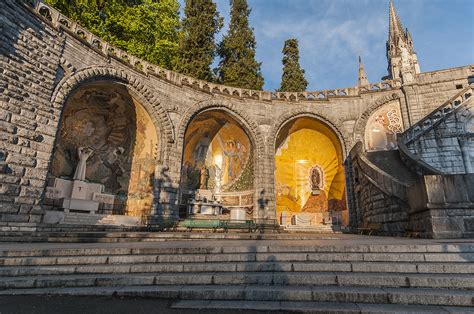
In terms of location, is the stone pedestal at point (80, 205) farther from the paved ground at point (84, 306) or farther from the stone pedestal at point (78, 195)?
the paved ground at point (84, 306)

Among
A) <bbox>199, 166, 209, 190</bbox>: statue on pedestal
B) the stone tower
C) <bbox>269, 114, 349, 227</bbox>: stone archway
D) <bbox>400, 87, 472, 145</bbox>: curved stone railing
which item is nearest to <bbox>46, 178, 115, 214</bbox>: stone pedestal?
<bbox>199, 166, 209, 190</bbox>: statue on pedestal

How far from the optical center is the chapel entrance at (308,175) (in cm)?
1797

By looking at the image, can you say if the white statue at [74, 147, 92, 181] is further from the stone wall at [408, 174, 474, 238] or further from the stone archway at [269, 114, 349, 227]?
the stone wall at [408, 174, 474, 238]

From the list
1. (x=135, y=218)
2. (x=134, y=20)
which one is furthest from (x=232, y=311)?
(x=134, y=20)

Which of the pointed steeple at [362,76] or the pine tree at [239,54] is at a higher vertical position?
the pointed steeple at [362,76]

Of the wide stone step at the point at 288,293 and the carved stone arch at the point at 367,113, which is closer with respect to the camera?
the wide stone step at the point at 288,293

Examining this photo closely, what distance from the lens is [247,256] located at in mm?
4242

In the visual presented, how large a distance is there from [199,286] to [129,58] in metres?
Answer: 13.7

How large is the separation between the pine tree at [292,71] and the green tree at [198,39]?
21.2 feet

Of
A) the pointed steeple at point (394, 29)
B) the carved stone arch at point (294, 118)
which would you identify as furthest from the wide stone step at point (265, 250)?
the pointed steeple at point (394, 29)

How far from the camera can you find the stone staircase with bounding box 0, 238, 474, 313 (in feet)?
9.21

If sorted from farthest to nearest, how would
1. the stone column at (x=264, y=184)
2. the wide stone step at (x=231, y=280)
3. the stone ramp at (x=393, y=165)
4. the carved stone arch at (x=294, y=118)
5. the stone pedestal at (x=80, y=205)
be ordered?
the carved stone arch at (x=294, y=118) < the stone column at (x=264, y=184) < the stone pedestal at (x=80, y=205) < the stone ramp at (x=393, y=165) < the wide stone step at (x=231, y=280)

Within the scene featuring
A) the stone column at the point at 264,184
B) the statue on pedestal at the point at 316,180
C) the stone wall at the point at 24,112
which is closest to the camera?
the stone wall at the point at 24,112

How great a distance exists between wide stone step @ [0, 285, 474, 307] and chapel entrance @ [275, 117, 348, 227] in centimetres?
1516
